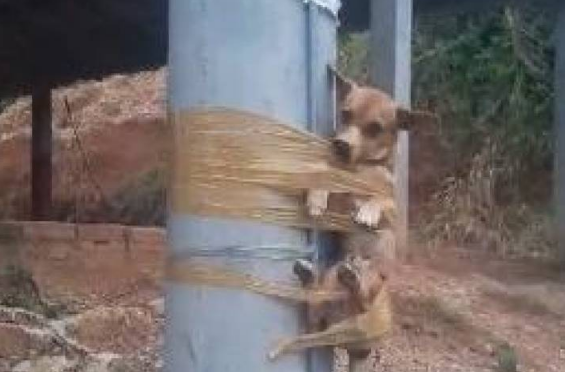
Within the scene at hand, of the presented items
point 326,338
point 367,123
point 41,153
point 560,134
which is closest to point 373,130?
point 367,123

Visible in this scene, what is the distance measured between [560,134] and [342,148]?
25.3ft

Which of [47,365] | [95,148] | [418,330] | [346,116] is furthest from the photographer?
[95,148]

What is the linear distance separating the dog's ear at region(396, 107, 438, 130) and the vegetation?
9.36m

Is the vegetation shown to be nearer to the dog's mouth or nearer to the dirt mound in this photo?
the dirt mound

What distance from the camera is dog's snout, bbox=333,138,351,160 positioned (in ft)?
4.06

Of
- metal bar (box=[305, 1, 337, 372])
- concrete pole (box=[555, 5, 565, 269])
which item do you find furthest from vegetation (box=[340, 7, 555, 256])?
metal bar (box=[305, 1, 337, 372])

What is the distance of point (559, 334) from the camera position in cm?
691

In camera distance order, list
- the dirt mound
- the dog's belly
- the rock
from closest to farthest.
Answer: the dog's belly
the rock
the dirt mound

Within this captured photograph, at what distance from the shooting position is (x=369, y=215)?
126 centimetres

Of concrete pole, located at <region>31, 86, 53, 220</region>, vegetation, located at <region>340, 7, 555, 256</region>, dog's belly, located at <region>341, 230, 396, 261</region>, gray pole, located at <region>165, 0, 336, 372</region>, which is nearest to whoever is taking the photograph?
gray pole, located at <region>165, 0, 336, 372</region>

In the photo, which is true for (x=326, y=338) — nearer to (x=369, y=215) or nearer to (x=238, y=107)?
(x=369, y=215)

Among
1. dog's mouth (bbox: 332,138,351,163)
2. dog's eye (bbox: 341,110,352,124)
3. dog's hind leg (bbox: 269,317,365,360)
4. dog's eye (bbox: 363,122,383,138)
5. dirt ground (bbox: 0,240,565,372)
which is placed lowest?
dirt ground (bbox: 0,240,565,372)

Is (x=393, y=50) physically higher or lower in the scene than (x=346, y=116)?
higher

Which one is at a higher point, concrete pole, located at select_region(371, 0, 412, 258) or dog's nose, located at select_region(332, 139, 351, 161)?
concrete pole, located at select_region(371, 0, 412, 258)
